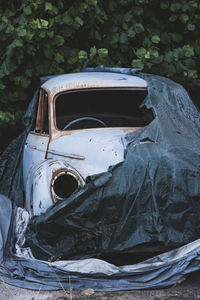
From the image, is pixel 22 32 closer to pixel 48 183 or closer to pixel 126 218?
pixel 48 183

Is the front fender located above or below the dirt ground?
above

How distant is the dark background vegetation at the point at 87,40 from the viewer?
640 centimetres

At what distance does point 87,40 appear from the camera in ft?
24.5

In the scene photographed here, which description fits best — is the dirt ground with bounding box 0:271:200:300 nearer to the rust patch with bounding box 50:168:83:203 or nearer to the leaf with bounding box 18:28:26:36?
the rust patch with bounding box 50:168:83:203


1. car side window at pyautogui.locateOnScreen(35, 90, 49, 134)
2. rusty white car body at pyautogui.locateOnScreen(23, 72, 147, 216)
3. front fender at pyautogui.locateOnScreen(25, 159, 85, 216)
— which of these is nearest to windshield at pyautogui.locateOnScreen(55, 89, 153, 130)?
rusty white car body at pyautogui.locateOnScreen(23, 72, 147, 216)

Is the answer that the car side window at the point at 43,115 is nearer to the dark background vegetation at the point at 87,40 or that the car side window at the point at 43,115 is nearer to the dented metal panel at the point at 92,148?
the dented metal panel at the point at 92,148

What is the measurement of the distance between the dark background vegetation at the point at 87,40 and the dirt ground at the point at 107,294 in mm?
3488

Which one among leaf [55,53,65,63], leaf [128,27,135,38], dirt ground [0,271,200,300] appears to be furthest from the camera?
leaf [128,27,135,38]

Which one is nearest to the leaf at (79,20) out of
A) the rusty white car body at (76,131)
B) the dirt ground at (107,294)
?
the rusty white car body at (76,131)

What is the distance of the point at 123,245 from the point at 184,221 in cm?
56

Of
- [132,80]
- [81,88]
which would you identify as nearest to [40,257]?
[81,88]

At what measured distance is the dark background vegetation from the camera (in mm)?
6402

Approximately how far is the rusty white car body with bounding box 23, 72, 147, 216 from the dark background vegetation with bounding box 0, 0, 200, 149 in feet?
4.13

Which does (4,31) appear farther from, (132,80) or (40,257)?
(40,257)
